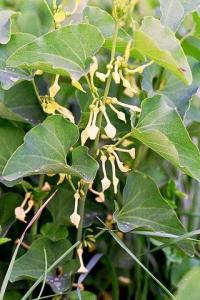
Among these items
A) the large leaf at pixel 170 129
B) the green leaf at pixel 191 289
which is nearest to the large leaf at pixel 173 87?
the large leaf at pixel 170 129

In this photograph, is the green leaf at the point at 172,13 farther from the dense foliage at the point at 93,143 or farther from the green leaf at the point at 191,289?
the green leaf at the point at 191,289

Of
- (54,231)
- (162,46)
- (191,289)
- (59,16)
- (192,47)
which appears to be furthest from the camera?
(192,47)

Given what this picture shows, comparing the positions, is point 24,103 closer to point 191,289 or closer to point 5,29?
point 5,29

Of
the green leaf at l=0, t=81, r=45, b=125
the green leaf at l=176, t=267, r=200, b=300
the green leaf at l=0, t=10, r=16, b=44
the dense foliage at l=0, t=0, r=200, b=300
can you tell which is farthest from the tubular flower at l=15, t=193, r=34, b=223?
the green leaf at l=176, t=267, r=200, b=300

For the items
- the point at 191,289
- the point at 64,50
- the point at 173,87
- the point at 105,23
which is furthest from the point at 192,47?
the point at 191,289

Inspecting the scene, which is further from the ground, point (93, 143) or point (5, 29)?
point (5, 29)
